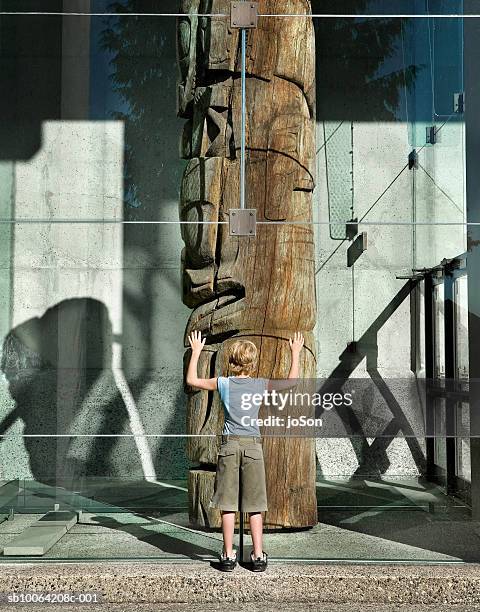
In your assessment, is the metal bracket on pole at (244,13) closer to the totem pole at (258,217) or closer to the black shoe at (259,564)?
the totem pole at (258,217)

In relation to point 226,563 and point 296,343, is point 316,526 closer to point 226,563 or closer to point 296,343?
point 226,563

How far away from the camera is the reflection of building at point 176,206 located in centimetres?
470

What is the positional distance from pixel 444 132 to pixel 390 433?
1.68 m

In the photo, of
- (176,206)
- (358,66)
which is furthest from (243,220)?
(358,66)

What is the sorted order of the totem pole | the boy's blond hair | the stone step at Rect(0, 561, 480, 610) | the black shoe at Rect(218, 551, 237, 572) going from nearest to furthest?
the stone step at Rect(0, 561, 480, 610) → the black shoe at Rect(218, 551, 237, 572) → the boy's blond hair → the totem pole

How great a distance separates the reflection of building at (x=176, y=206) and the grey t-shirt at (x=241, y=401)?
0.98ft

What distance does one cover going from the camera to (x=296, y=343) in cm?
472

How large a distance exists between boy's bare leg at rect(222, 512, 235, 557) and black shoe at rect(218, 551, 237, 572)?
0.02 m

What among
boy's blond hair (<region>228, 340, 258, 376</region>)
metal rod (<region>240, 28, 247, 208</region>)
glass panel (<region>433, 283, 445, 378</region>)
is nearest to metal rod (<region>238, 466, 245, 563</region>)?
boy's blond hair (<region>228, 340, 258, 376</region>)

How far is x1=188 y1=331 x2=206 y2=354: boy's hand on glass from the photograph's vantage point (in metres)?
4.70

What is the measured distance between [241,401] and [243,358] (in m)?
0.23

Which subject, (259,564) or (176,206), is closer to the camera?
(259,564)

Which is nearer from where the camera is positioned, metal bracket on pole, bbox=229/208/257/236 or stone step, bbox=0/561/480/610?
stone step, bbox=0/561/480/610

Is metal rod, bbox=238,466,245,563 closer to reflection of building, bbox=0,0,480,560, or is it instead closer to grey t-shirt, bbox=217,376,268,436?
grey t-shirt, bbox=217,376,268,436
